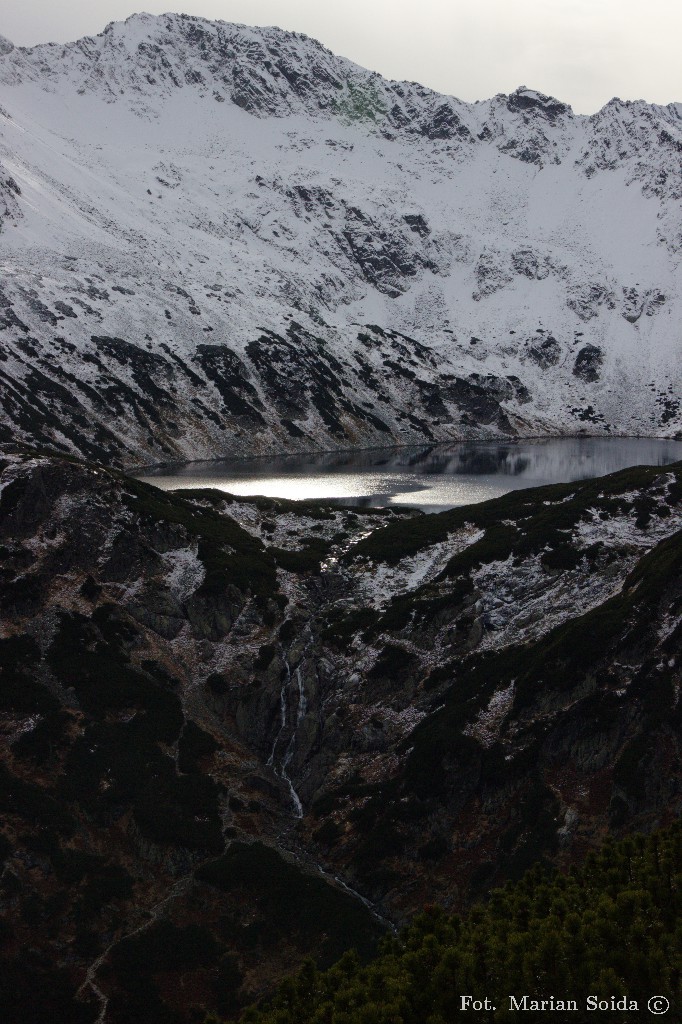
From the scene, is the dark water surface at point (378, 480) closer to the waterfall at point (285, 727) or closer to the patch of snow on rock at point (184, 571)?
the patch of snow on rock at point (184, 571)

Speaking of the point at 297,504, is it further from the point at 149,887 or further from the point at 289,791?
the point at 149,887

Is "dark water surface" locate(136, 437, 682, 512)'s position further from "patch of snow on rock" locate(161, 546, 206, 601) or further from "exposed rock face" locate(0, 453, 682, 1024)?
"patch of snow on rock" locate(161, 546, 206, 601)

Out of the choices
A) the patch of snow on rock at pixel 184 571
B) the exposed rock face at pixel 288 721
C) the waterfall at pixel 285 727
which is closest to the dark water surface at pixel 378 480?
the exposed rock face at pixel 288 721

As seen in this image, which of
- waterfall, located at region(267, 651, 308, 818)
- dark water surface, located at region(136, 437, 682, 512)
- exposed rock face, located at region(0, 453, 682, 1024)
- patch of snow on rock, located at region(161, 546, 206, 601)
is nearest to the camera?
exposed rock face, located at region(0, 453, 682, 1024)

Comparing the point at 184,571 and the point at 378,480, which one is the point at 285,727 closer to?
the point at 184,571

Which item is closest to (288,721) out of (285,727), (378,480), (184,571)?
(285,727)

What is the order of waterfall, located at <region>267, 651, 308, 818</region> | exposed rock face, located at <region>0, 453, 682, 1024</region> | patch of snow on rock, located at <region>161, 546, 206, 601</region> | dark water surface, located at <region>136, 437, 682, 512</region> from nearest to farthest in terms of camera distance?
exposed rock face, located at <region>0, 453, 682, 1024</region>, waterfall, located at <region>267, 651, 308, 818</region>, patch of snow on rock, located at <region>161, 546, 206, 601</region>, dark water surface, located at <region>136, 437, 682, 512</region>

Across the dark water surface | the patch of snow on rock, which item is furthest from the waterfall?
the dark water surface

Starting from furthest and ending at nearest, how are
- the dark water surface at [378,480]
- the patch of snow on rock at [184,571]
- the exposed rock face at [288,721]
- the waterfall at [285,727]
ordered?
1. the dark water surface at [378,480]
2. the patch of snow on rock at [184,571]
3. the waterfall at [285,727]
4. the exposed rock face at [288,721]
